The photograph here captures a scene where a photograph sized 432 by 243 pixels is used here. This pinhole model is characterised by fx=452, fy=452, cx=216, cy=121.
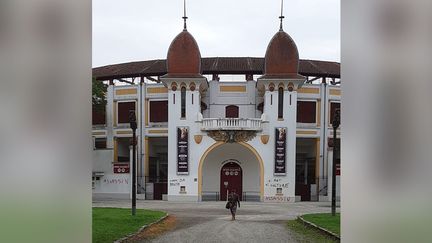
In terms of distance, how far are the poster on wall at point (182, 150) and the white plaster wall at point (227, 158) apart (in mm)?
2495

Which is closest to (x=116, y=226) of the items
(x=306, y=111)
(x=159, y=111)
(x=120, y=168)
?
(x=120, y=168)

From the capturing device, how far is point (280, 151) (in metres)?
28.9

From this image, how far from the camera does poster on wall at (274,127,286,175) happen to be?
1133 inches

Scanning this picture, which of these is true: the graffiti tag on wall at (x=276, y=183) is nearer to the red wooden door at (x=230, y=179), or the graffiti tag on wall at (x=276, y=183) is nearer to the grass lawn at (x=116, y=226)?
the red wooden door at (x=230, y=179)

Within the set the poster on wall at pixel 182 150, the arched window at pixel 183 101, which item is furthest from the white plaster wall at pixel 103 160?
the arched window at pixel 183 101

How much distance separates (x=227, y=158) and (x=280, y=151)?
13.6 ft

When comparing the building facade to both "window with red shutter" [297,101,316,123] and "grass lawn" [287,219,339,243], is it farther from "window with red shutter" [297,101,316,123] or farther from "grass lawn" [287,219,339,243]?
"grass lawn" [287,219,339,243]

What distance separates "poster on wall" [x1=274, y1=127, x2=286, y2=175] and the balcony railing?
4.41 feet

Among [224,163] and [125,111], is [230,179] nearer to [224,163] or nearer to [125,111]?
[224,163]

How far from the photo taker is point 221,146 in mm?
30828

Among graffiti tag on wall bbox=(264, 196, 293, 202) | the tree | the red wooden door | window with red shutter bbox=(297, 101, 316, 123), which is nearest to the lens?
graffiti tag on wall bbox=(264, 196, 293, 202)

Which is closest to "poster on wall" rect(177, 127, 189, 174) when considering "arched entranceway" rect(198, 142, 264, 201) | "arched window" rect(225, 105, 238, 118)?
"arched entranceway" rect(198, 142, 264, 201)
